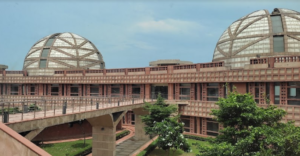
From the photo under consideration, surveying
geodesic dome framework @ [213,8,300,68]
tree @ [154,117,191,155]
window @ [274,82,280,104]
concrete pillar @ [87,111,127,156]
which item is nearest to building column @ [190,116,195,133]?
window @ [274,82,280,104]

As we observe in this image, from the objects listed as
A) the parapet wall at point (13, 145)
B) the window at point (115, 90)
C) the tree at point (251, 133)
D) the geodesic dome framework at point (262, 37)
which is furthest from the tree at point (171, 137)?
the geodesic dome framework at point (262, 37)

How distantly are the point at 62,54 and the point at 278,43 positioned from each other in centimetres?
4228

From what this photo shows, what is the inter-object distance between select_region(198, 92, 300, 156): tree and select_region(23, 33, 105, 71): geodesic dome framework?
4442 cm

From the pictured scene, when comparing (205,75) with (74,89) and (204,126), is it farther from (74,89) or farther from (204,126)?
(74,89)

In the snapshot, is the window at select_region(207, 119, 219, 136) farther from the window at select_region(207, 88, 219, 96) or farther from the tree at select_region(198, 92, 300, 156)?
the tree at select_region(198, 92, 300, 156)

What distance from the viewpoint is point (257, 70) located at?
2542 cm

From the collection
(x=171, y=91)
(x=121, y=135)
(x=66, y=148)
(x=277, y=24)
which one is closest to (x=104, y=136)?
(x=66, y=148)

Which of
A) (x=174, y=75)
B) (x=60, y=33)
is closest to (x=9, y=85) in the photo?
(x=60, y=33)

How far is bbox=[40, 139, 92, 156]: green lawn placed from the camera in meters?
24.7

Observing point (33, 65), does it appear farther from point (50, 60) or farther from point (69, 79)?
point (69, 79)

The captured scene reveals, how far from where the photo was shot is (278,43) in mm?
36219

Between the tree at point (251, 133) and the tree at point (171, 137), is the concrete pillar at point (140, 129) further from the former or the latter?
the tree at point (251, 133)

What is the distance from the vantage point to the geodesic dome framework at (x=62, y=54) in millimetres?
52219

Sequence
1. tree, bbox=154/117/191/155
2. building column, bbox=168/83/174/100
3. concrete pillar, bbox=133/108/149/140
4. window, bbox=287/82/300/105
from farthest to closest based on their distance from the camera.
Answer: building column, bbox=168/83/174/100 → concrete pillar, bbox=133/108/149/140 → window, bbox=287/82/300/105 → tree, bbox=154/117/191/155
